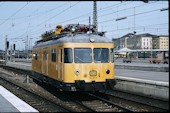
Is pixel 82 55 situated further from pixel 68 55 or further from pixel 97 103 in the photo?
pixel 97 103

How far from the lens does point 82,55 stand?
45.5ft

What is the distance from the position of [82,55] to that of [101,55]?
0.90 m

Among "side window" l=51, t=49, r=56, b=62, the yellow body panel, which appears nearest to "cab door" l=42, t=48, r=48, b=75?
"side window" l=51, t=49, r=56, b=62

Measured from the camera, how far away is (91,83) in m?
13.6

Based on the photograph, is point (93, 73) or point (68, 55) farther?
point (93, 73)

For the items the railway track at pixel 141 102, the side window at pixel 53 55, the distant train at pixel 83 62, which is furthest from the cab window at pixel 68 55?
the railway track at pixel 141 102

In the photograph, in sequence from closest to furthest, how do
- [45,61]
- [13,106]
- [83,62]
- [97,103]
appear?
1. [13,106]
2. [97,103]
3. [83,62]
4. [45,61]

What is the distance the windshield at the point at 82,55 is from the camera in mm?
13708

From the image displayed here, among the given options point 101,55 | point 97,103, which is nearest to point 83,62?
point 101,55

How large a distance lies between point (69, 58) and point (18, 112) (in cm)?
403

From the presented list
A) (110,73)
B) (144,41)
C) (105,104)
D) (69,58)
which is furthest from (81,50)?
(144,41)

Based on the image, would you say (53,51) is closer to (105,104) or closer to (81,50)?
(81,50)

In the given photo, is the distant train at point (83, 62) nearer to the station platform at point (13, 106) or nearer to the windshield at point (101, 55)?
the windshield at point (101, 55)

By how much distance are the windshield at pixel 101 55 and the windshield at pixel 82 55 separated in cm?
28
